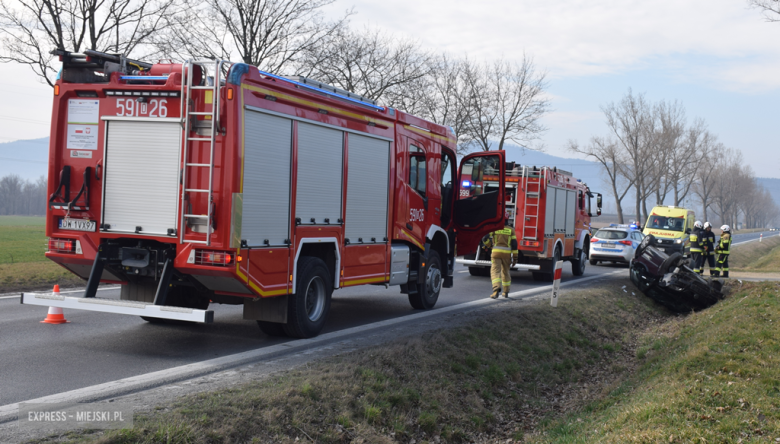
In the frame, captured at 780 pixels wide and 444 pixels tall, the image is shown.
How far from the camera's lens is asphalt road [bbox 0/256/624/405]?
19.6 feet

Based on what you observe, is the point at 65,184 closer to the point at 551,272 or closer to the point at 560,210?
the point at 551,272

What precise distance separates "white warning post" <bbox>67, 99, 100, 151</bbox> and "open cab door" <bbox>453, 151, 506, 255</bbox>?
6533mm

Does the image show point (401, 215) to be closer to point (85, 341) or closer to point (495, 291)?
point (495, 291)

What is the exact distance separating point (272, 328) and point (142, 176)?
2.55m

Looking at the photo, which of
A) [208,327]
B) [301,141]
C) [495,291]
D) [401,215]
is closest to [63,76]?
[301,141]

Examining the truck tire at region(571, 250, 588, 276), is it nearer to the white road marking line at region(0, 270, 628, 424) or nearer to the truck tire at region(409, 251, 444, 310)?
the truck tire at region(409, 251, 444, 310)

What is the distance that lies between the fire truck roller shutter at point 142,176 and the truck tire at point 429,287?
5231 millimetres

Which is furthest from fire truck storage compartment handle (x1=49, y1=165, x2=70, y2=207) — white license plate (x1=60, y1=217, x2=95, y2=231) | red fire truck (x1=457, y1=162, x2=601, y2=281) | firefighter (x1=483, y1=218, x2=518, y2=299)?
red fire truck (x1=457, y1=162, x2=601, y2=281)

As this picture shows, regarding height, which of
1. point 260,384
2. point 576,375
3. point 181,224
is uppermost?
point 181,224

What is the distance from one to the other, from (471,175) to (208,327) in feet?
18.3

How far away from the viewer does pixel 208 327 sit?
8.84 m

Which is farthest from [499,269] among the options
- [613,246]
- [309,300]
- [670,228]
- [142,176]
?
[670,228]

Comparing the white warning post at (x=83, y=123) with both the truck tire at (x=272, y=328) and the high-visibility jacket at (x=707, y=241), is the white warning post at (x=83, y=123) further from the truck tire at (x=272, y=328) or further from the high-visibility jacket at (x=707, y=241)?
the high-visibility jacket at (x=707, y=241)

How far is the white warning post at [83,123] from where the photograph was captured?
726 centimetres
